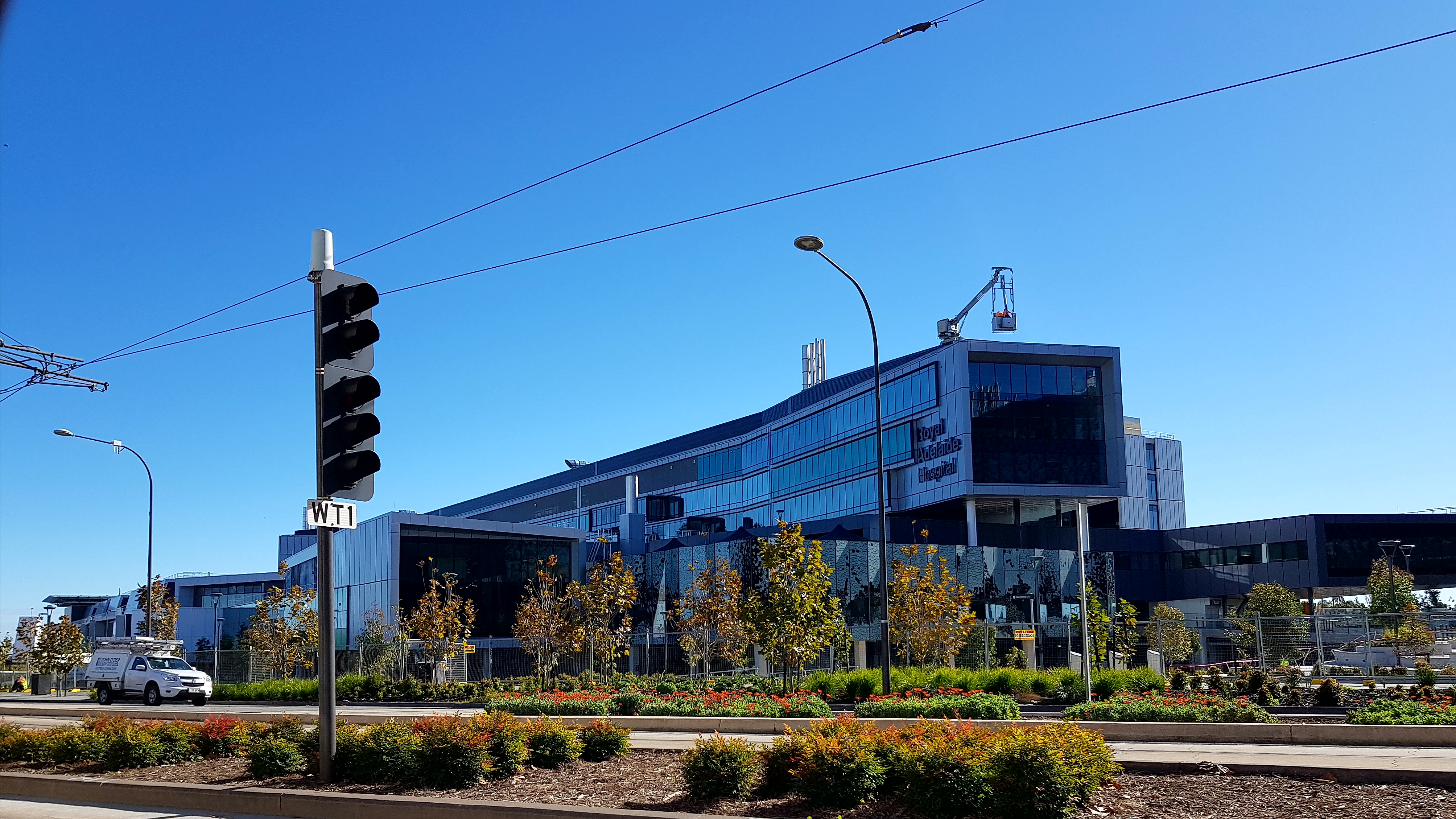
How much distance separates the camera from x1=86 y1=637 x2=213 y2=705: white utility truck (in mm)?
41188

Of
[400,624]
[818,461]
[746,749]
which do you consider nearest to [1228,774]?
[746,749]

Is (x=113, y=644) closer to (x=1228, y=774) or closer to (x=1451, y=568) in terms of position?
(x=1228, y=774)

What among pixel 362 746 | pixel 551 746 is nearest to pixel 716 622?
pixel 551 746

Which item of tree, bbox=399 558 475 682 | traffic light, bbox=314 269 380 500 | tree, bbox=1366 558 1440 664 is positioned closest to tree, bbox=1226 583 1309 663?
tree, bbox=1366 558 1440 664

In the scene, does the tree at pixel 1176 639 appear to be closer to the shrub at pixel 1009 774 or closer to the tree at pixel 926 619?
the tree at pixel 926 619

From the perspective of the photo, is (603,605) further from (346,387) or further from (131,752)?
(346,387)

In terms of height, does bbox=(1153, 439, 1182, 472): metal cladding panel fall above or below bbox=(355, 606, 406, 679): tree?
above

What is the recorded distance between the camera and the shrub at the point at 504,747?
13.0 meters

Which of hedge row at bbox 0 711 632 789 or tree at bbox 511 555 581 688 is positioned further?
tree at bbox 511 555 581 688

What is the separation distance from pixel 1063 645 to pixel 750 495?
43.8 metres

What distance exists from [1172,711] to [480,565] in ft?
151

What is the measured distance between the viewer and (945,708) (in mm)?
20844

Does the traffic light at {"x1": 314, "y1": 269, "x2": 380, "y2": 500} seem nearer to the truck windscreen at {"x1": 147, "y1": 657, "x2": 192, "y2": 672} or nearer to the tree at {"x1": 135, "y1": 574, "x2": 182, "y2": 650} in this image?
the truck windscreen at {"x1": 147, "y1": 657, "x2": 192, "y2": 672}

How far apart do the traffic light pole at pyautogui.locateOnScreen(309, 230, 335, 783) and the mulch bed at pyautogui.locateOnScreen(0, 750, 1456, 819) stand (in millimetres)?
522
